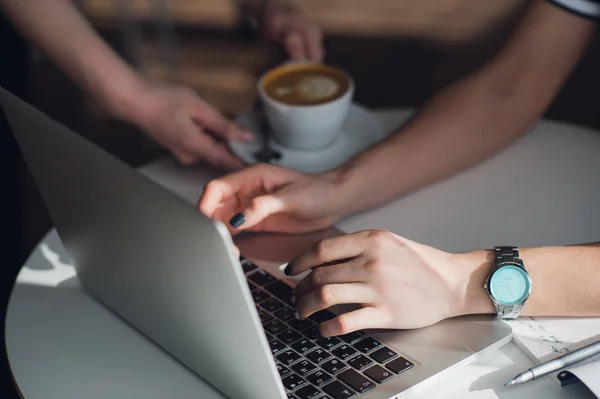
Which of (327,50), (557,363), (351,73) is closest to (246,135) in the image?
(557,363)

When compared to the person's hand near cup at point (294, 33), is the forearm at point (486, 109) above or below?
below

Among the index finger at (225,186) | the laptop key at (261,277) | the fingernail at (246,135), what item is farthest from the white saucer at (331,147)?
the laptop key at (261,277)

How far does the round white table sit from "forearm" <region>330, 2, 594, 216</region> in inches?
1.1

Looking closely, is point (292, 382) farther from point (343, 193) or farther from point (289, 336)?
point (343, 193)

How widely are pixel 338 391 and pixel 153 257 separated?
0.76ft

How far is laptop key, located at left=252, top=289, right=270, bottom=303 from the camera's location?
947 millimetres

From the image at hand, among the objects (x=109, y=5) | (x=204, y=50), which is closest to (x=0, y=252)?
(x=204, y=50)

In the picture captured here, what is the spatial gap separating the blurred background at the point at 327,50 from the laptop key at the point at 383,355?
1.70m

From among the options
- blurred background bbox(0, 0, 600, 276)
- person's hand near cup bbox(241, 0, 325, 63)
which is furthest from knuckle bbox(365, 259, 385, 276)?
blurred background bbox(0, 0, 600, 276)

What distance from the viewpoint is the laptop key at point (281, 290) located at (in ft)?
3.11

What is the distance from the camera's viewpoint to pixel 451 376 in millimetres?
853

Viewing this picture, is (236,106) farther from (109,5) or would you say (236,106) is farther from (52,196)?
(52,196)

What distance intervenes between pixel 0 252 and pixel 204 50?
161 cm

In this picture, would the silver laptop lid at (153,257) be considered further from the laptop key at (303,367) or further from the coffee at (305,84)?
the coffee at (305,84)
